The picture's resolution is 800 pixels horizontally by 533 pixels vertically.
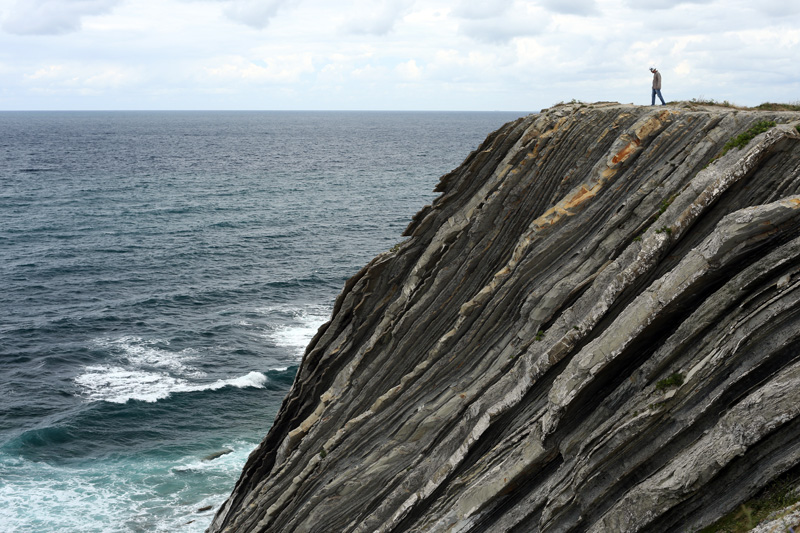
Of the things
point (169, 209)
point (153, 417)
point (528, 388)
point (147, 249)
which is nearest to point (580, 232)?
point (528, 388)

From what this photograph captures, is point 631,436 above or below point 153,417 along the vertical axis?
above

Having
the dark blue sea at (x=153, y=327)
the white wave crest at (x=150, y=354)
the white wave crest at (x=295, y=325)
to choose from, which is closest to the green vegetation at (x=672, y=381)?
the dark blue sea at (x=153, y=327)

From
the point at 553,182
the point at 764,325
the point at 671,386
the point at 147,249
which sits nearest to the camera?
the point at 764,325

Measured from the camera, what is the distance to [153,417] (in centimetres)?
4538

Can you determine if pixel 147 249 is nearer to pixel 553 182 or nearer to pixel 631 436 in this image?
pixel 553 182

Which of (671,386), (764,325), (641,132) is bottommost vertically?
(671,386)

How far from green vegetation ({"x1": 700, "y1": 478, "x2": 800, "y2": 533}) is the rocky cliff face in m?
0.18

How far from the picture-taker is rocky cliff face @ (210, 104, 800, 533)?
1255 cm

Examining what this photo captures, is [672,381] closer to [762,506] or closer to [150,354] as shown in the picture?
[762,506]

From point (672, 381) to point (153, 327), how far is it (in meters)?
54.7

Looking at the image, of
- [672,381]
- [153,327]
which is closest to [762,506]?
[672,381]

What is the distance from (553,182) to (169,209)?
95.7m

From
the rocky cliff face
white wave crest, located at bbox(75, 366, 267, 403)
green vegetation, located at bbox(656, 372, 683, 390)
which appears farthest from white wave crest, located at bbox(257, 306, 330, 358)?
green vegetation, located at bbox(656, 372, 683, 390)

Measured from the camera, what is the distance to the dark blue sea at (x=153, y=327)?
38000mm
